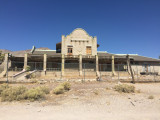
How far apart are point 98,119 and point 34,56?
66.0 ft

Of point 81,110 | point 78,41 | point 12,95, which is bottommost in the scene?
point 81,110

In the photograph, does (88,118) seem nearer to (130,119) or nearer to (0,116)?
(130,119)

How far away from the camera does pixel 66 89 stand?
30.1 ft

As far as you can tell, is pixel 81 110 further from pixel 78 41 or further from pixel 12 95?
pixel 78 41

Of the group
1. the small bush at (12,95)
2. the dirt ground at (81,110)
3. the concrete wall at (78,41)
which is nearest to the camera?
the dirt ground at (81,110)

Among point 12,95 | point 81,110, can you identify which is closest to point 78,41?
point 12,95

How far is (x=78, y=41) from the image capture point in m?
24.2

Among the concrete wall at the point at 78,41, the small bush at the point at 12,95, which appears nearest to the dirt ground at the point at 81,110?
the small bush at the point at 12,95

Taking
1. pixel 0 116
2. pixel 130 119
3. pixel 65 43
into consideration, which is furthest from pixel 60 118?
pixel 65 43

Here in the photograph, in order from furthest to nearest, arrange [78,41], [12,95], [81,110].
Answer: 1. [78,41]
2. [12,95]
3. [81,110]

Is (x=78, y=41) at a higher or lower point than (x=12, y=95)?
higher

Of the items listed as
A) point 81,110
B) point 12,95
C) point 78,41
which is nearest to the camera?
point 81,110

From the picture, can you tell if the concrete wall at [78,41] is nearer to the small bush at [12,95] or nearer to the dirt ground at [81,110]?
the small bush at [12,95]

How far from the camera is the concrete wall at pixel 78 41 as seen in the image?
78.5 ft
